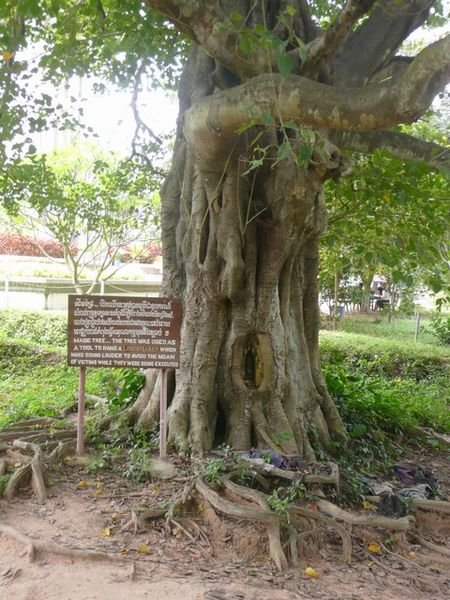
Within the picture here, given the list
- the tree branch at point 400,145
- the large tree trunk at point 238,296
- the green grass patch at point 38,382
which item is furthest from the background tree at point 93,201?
the tree branch at point 400,145

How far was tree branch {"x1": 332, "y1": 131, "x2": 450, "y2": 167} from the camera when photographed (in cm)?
490

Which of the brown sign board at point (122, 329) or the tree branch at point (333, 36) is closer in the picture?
the tree branch at point (333, 36)

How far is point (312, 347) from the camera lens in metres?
6.54

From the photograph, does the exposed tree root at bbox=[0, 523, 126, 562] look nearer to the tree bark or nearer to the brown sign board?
the tree bark

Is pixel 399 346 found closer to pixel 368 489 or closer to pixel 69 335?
pixel 368 489

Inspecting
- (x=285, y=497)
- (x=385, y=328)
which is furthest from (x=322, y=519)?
(x=385, y=328)

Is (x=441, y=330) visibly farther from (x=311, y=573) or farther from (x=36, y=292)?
(x=311, y=573)

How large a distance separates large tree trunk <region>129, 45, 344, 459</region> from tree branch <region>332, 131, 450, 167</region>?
49cm

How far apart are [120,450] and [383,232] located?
4.21 meters

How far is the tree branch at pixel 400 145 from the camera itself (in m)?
4.90

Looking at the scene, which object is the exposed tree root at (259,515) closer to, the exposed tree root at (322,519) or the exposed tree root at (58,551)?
the exposed tree root at (322,519)

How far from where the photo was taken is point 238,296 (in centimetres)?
555

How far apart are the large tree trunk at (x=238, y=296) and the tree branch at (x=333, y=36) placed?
0.97m

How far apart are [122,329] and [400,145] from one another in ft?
9.39
